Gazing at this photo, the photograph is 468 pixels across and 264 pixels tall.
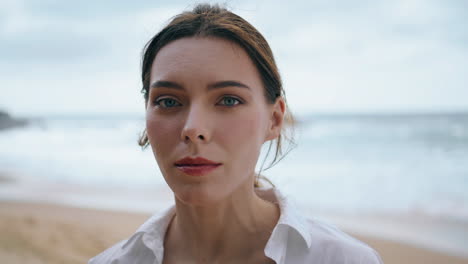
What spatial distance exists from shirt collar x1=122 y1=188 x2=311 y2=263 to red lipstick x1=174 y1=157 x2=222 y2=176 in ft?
1.10

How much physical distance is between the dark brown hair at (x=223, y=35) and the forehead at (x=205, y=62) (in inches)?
1.0

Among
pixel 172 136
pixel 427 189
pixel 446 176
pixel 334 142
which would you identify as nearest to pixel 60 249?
pixel 172 136

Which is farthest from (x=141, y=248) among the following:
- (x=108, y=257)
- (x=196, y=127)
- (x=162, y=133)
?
(x=196, y=127)

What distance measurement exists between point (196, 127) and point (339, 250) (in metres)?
0.63

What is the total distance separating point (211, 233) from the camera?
5.09ft

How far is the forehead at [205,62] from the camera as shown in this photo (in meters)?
1.33

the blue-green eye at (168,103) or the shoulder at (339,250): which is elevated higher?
the blue-green eye at (168,103)

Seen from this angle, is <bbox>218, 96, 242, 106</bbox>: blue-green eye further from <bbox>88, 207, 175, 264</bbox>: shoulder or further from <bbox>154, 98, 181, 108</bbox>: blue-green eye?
<bbox>88, 207, 175, 264</bbox>: shoulder

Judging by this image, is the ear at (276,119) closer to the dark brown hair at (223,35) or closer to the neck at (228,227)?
the dark brown hair at (223,35)

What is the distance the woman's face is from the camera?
130cm

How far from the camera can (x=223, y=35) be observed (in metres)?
1.41

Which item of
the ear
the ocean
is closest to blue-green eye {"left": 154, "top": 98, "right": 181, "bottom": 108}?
the ear

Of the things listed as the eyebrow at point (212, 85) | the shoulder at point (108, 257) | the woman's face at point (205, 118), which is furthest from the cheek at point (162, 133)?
the shoulder at point (108, 257)

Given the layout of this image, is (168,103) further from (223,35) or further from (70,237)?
(70,237)
